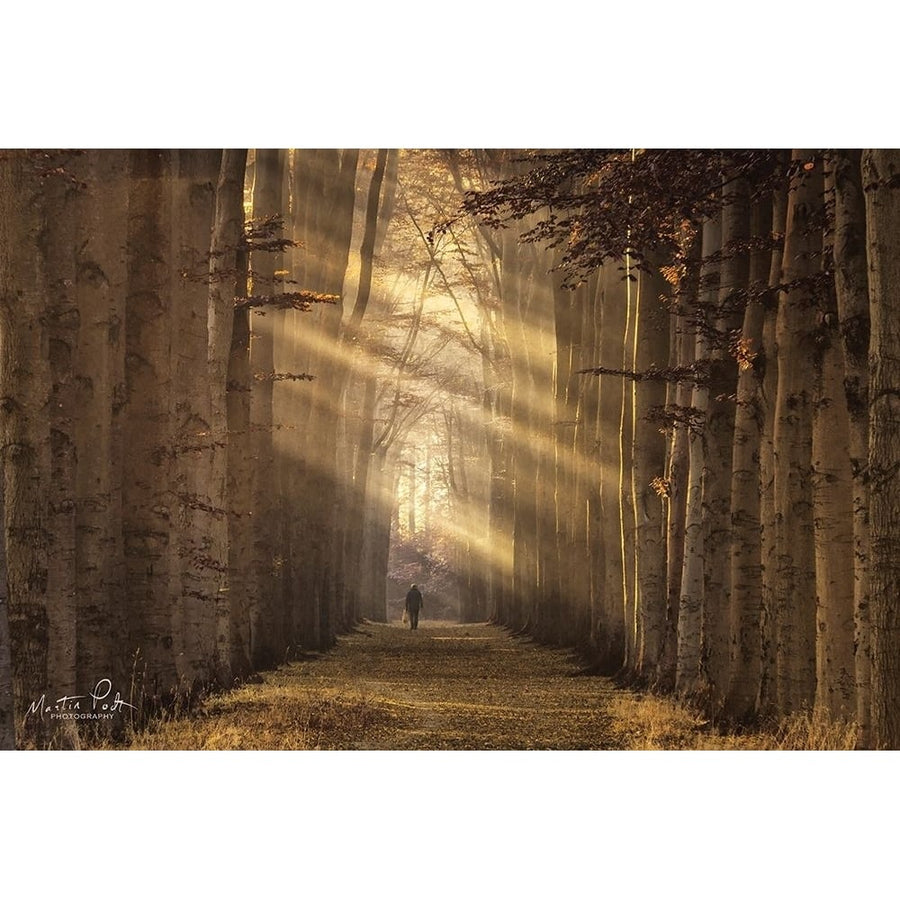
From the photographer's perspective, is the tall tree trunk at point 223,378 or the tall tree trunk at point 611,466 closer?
the tall tree trunk at point 223,378

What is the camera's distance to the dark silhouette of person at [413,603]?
1924 centimetres

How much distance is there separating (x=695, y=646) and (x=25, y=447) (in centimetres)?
695

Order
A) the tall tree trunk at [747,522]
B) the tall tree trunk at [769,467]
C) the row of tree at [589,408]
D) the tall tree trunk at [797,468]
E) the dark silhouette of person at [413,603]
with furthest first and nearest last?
the dark silhouette of person at [413,603], the tall tree trunk at [747,522], the tall tree trunk at [769,467], the tall tree trunk at [797,468], the row of tree at [589,408]

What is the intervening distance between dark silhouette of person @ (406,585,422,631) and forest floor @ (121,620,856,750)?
5.56 metres

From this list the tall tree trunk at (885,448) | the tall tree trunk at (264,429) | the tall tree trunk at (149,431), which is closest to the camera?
the tall tree trunk at (885,448)

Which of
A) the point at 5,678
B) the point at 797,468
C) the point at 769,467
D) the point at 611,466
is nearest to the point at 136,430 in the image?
the point at 5,678

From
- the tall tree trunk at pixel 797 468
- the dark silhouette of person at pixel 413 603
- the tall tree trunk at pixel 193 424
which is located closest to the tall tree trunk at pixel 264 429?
the dark silhouette of person at pixel 413 603

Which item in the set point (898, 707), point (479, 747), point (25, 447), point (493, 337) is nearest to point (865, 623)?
point (898, 707)

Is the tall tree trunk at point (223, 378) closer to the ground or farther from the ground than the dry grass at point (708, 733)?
farther from the ground
